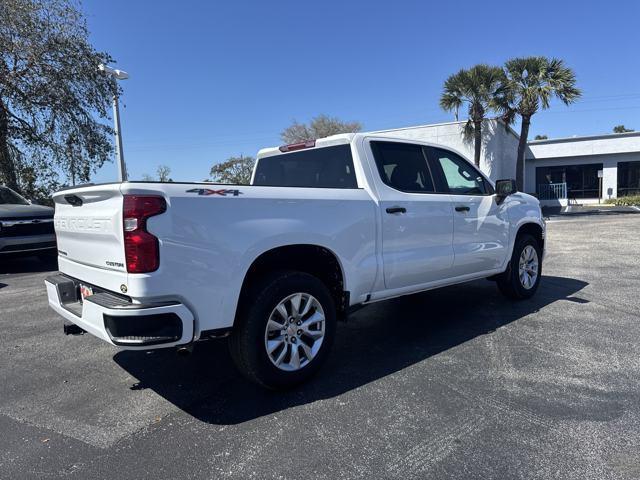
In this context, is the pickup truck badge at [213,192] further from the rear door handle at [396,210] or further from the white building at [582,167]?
the white building at [582,167]

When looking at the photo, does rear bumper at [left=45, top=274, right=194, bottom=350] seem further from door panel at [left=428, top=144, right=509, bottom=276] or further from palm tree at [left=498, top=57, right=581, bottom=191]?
palm tree at [left=498, top=57, right=581, bottom=191]

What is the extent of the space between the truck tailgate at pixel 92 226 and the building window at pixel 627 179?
34.5m

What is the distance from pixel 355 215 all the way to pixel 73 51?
15.5 metres

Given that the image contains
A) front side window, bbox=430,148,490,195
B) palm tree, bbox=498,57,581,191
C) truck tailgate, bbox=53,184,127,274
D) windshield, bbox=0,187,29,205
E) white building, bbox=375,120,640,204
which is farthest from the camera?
white building, bbox=375,120,640,204

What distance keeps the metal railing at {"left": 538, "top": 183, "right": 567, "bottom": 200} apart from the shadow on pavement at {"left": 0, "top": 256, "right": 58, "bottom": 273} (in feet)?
98.1

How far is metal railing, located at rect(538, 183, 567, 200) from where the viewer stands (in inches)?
1231

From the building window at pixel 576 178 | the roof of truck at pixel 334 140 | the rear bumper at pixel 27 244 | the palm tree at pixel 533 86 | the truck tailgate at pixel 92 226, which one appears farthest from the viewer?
the building window at pixel 576 178

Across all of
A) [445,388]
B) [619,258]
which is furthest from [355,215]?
[619,258]

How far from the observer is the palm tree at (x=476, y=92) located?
21.3 meters

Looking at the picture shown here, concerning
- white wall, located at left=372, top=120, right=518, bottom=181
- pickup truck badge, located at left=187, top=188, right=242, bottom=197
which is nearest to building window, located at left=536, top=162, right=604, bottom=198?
white wall, located at left=372, top=120, right=518, bottom=181

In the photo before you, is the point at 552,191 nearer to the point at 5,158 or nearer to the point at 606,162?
the point at 606,162

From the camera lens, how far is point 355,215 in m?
3.82

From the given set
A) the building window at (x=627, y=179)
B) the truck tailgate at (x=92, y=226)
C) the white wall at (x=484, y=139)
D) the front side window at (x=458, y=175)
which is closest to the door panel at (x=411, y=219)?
the front side window at (x=458, y=175)

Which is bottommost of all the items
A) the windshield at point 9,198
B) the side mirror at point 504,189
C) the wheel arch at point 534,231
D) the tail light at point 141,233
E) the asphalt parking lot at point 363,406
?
the asphalt parking lot at point 363,406
